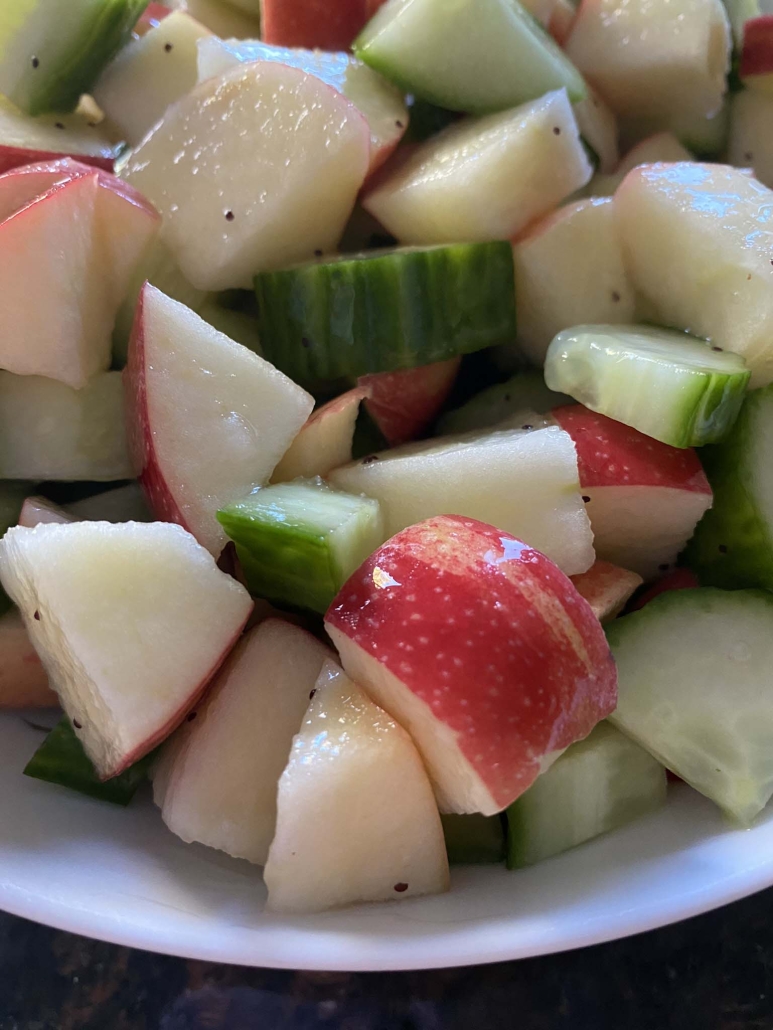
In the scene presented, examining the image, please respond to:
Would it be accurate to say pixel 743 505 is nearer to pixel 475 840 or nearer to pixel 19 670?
pixel 475 840

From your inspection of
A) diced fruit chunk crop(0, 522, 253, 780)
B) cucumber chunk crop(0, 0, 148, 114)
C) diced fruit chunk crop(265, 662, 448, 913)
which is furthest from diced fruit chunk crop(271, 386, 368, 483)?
cucumber chunk crop(0, 0, 148, 114)

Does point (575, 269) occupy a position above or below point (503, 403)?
above

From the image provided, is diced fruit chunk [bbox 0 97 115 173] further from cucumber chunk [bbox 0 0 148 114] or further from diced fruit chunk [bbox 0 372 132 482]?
diced fruit chunk [bbox 0 372 132 482]

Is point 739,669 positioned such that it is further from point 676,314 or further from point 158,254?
point 158,254

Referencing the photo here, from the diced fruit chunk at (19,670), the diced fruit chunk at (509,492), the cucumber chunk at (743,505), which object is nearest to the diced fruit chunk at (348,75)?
the diced fruit chunk at (509,492)

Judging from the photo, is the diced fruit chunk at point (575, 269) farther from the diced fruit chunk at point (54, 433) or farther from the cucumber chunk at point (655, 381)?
the diced fruit chunk at point (54, 433)

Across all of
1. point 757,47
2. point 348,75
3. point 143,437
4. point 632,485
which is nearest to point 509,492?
point 632,485

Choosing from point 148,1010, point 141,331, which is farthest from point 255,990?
point 141,331
